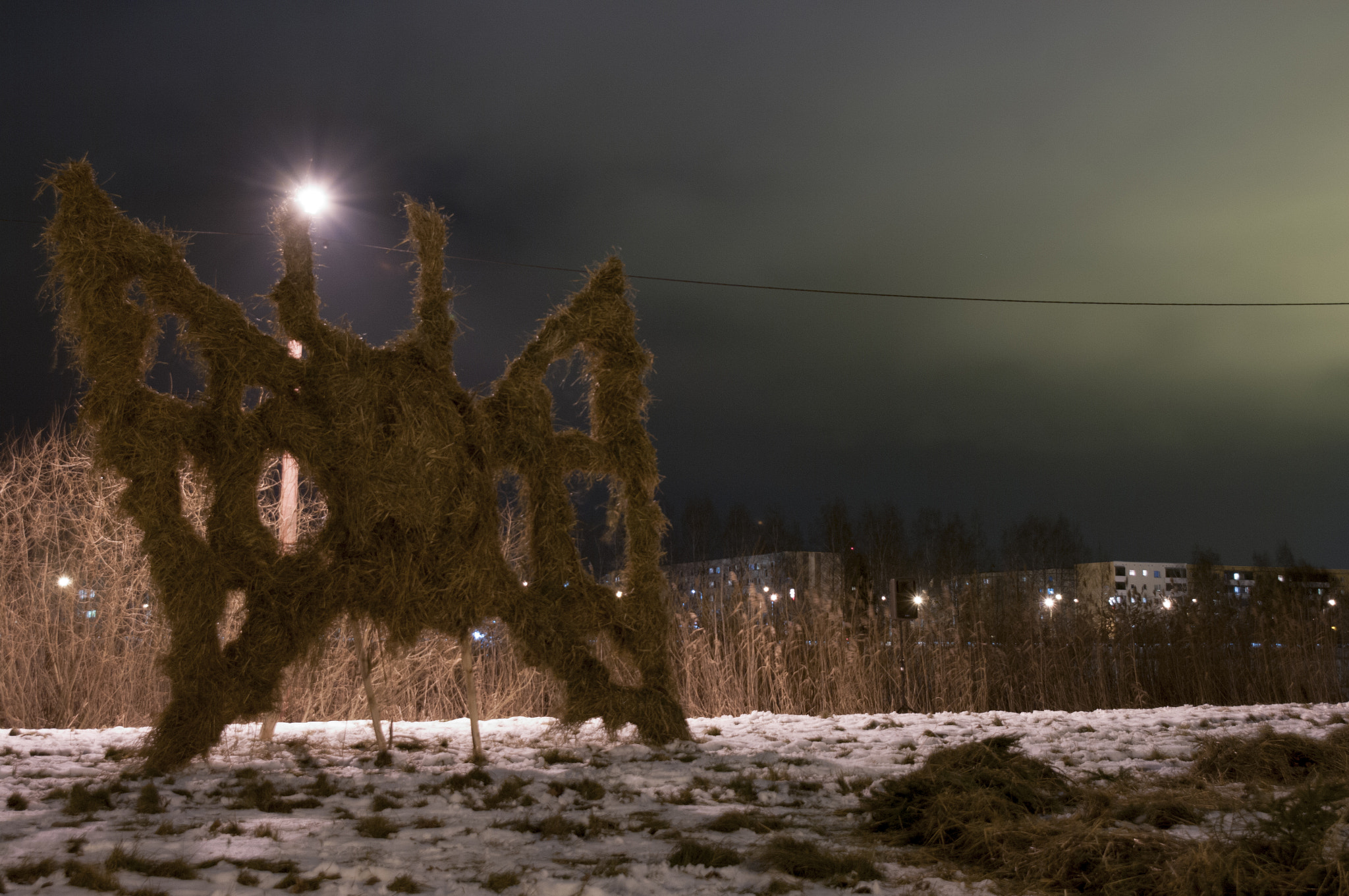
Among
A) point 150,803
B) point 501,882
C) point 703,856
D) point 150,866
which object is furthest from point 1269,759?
point 150,803

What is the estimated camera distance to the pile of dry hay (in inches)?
100

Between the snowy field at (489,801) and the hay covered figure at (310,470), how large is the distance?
533mm

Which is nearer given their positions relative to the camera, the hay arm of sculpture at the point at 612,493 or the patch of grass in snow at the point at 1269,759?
the patch of grass in snow at the point at 1269,759

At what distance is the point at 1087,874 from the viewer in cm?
280

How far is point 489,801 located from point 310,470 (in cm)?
210

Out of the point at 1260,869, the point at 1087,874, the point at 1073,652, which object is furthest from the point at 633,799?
the point at 1073,652

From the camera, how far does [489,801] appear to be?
159 inches

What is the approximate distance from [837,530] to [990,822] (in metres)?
36.5

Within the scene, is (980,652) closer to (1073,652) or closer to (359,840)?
(1073,652)

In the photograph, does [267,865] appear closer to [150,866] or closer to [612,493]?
[150,866]

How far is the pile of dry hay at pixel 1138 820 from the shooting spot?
254 centimetres

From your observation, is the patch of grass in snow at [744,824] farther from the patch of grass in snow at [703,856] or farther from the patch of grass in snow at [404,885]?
the patch of grass in snow at [404,885]

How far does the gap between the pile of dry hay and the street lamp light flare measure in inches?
218

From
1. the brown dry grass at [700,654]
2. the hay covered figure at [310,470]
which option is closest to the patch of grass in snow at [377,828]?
the hay covered figure at [310,470]
